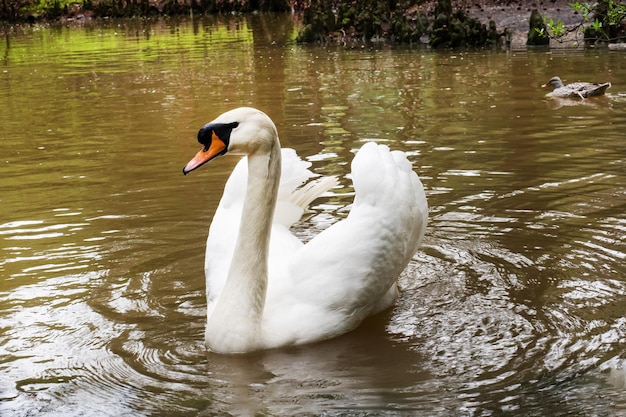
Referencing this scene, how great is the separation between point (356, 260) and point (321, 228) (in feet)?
8.17

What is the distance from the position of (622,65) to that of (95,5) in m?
35.5

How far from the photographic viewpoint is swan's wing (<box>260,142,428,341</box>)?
5438mm

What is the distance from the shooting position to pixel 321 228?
7930 mm

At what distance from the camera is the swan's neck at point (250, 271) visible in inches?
212

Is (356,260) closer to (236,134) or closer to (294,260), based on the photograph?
(294,260)

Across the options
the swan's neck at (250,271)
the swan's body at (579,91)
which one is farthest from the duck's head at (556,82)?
the swan's neck at (250,271)

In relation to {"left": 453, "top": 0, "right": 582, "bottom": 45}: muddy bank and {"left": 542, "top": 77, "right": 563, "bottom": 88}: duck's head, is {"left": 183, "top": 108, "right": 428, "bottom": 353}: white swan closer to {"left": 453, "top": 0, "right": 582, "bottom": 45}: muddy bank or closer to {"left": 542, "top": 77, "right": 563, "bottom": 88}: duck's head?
{"left": 542, "top": 77, "right": 563, "bottom": 88}: duck's head

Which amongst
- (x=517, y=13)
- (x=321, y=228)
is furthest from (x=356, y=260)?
(x=517, y=13)

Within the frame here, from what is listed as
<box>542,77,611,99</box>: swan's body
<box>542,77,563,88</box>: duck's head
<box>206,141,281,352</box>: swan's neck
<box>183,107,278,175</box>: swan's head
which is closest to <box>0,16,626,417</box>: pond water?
<box>206,141,281,352</box>: swan's neck

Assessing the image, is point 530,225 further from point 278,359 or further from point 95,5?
point 95,5

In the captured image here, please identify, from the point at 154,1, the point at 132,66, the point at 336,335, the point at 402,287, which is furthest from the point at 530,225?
the point at 154,1

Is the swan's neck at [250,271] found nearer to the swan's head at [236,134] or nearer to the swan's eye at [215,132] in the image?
the swan's head at [236,134]

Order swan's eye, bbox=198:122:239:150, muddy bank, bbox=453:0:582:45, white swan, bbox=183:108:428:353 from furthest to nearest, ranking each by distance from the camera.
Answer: muddy bank, bbox=453:0:582:45, white swan, bbox=183:108:428:353, swan's eye, bbox=198:122:239:150

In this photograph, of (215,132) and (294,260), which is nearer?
(215,132)
